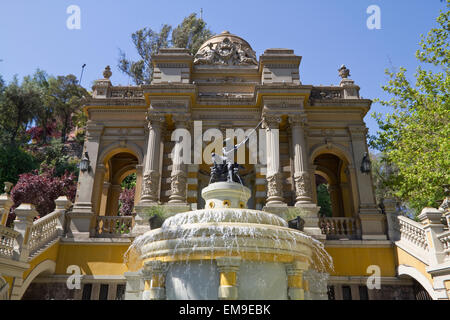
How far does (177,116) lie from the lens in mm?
17891

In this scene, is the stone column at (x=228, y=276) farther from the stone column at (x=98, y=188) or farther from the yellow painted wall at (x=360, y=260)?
the stone column at (x=98, y=188)

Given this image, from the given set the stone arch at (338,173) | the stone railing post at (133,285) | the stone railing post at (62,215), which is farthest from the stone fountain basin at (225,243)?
the stone arch at (338,173)

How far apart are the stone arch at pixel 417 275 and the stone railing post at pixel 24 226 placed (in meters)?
14.6

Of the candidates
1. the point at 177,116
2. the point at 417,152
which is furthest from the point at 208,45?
the point at 417,152

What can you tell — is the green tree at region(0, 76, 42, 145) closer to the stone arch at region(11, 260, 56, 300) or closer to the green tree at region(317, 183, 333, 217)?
the stone arch at region(11, 260, 56, 300)

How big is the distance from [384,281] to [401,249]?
1658 mm

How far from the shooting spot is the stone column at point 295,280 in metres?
8.25

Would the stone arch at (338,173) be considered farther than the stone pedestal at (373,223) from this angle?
Yes

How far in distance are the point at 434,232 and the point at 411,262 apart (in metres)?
2.27

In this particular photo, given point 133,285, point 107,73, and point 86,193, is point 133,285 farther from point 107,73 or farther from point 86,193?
point 107,73

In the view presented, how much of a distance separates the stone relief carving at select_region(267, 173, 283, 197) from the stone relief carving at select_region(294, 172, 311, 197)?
2.60 ft

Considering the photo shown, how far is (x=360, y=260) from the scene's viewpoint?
50.4 feet

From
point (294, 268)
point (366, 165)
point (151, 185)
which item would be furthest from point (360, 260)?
point (151, 185)

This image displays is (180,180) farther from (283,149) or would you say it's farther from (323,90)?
(323,90)
